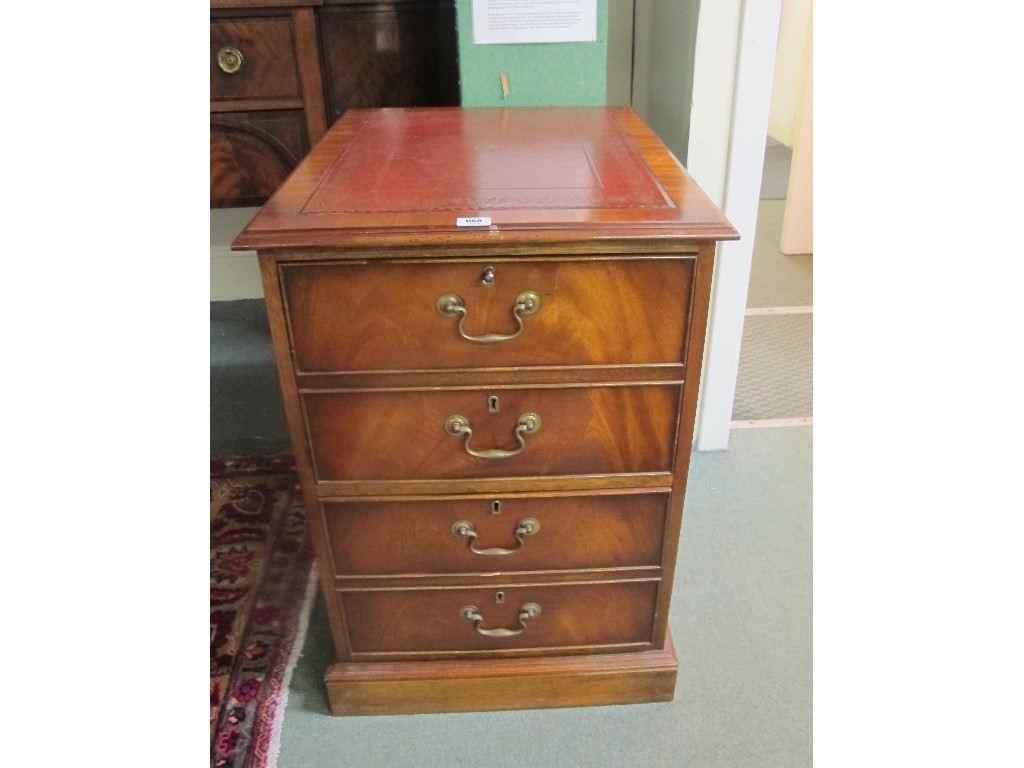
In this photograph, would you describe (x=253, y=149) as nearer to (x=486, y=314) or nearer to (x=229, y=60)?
(x=229, y=60)

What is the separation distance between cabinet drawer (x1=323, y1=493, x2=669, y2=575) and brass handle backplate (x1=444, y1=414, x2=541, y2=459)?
0.07m

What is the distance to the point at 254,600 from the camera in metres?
1.29

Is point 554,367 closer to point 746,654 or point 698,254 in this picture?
point 698,254

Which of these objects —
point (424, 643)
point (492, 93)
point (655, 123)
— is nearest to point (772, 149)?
point (655, 123)

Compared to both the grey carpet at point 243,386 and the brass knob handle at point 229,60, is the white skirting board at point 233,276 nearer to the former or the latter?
the grey carpet at point 243,386

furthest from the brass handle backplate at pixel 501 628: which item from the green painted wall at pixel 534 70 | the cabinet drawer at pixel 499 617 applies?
the green painted wall at pixel 534 70

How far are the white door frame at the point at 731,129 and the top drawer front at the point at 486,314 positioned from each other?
555 mm

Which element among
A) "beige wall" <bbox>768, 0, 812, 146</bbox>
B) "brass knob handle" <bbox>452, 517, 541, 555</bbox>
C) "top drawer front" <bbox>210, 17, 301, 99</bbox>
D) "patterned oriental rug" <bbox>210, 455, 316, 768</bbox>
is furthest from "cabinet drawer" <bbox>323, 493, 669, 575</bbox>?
"beige wall" <bbox>768, 0, 812, 146</bbox>

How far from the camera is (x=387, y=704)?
1104mm

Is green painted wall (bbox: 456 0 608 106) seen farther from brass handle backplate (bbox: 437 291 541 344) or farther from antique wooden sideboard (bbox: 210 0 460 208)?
brass handle backplate (bbox: 437 291 541 344)

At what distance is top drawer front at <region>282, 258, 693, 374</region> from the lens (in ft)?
2.71

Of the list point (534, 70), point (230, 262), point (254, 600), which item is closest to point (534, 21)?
point (534, 70)

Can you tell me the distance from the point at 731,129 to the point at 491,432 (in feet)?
2.59

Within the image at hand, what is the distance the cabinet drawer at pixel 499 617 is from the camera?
3.43ft
